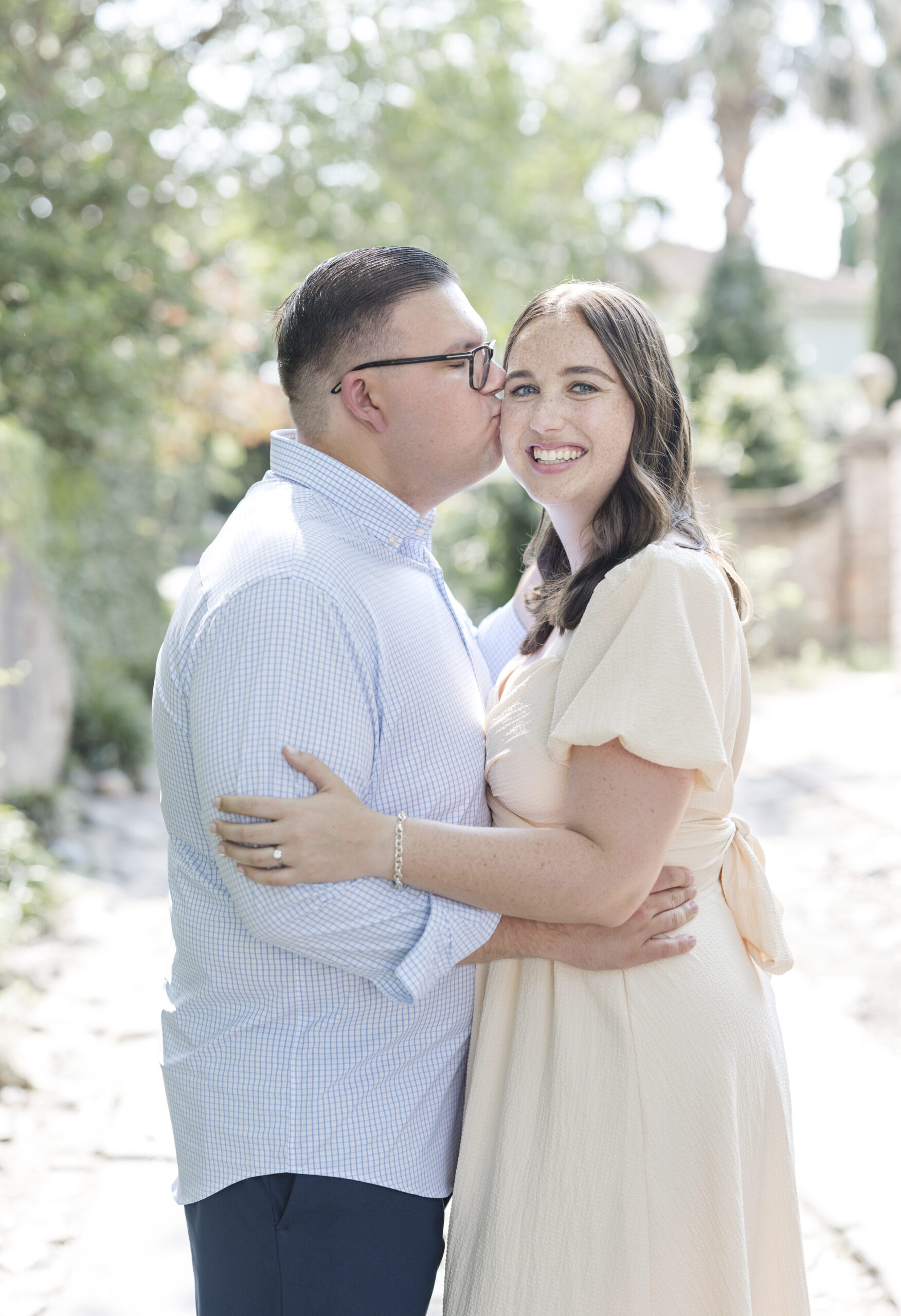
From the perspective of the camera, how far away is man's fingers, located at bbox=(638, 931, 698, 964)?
1.74m

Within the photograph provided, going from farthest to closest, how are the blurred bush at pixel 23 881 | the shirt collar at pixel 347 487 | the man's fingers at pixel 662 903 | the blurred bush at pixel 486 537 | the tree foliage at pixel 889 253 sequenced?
the tree foliage at pixel 889 253 < the blurred bush at pixel 486 537 < the blurred bush at pixel 23 881 < the shirt collar at pixel 347 487 < the man's fingers at pixel 662 903

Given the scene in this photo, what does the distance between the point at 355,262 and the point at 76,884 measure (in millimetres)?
4962

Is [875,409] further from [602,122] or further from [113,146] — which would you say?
[113,146]

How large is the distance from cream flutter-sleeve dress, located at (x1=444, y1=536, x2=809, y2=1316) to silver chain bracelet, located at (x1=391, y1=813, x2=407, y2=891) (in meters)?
0.26

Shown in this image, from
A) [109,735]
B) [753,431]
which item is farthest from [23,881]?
[753,431]

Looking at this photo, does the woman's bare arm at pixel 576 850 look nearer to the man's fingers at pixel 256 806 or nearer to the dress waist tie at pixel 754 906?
the man's fingers at pixel 256 806

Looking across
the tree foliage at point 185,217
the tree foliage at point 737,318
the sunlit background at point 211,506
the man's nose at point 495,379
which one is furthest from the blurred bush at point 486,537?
the man's nose at point 495,379

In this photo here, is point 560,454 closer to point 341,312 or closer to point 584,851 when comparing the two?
point 341,312

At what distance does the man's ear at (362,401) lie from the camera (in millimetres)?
1882

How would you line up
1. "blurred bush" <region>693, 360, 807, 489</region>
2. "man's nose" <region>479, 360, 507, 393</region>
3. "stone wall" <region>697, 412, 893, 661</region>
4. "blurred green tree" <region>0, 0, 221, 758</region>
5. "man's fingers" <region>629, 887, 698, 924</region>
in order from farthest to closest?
1. "blurred bush" <region>693, 360, 807, 489</region>
2. "stone wall" <region>697, 412, 893, 661</region>
3. "blurred green tree" <region>0, 0, 221, 758</region>
4. "man's nose" <region>479, 360, 507, 393</region>
5. "man's fingers" <region>629, 887, 698, 924</region>

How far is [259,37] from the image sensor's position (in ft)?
30.3

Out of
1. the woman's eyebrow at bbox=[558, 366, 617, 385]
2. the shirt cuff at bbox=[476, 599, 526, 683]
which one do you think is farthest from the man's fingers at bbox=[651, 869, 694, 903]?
the woman's eyebrow at bbox=[558, 366, 617, 385]

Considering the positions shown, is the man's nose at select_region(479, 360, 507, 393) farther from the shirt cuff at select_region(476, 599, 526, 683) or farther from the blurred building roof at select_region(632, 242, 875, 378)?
the blurred building roof at select_region(632, 242, 875, 378)

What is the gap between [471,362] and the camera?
1936 mm
